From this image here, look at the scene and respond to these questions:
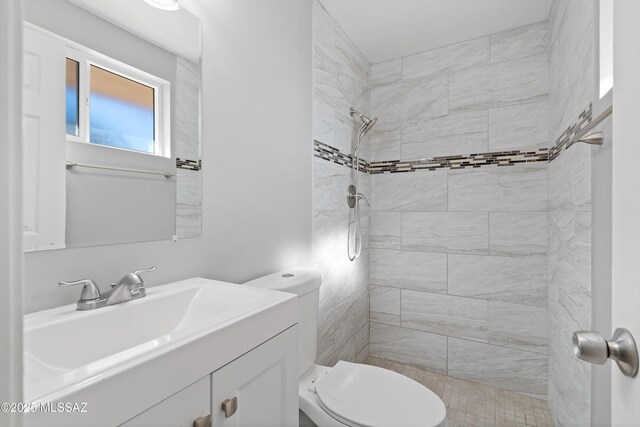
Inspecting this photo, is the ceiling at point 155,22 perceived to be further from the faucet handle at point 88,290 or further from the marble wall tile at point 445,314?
the marble wall tile at point 445,314

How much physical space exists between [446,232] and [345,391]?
1432mm

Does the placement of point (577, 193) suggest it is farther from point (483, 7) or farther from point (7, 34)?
point (7, 34)

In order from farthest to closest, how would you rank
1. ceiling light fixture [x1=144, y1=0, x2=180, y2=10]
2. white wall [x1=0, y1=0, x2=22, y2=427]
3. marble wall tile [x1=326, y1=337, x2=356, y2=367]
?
marble wall tile [x1=326, y1=337, x2=356, y2=367], ceiling light fixture [x1=144, y1=0, x2=180, y2=10], white wall [x1=0, y1=0, x2=22, y2=427]

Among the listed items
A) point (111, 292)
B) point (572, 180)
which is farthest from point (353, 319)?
point (111, 292)

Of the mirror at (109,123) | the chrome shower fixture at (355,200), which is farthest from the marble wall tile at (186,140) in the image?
the chrome shower fixture at (355,200)

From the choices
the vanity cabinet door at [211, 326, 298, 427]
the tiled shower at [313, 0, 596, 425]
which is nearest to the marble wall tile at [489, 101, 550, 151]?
the tiled shower at [313, 0, 596, 425]

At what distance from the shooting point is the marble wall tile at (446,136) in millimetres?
2303

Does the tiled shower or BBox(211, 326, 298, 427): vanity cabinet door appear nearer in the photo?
BBox(211, 326, 298, 427): vanity cabinet door

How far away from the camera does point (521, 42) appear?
7.12 feet

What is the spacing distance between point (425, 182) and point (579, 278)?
4.24 ft

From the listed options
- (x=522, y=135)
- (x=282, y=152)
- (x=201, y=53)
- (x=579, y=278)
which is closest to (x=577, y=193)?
(x=579, y=278)

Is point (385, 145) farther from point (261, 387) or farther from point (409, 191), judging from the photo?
point (261, 387)

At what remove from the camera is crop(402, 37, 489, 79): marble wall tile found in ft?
7.56

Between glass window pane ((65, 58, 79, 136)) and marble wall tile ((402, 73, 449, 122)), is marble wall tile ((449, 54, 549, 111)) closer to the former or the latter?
marble wall tile ((402, 73, 449, 122))
